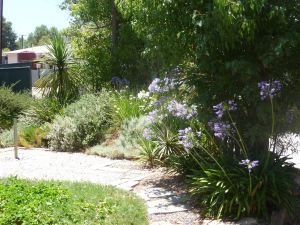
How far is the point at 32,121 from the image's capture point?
11570mm

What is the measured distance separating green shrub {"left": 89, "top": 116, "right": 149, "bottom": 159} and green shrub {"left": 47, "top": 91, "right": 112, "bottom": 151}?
424 millimetres

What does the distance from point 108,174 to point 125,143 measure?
1.52m

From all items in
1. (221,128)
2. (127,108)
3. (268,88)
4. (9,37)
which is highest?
(9,37)

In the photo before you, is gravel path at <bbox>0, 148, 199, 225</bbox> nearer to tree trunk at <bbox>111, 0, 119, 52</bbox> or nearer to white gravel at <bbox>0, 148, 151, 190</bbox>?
white gravel at <bbox>0, 148, 151, 190</bbox>

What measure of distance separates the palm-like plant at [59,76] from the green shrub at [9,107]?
0.66m

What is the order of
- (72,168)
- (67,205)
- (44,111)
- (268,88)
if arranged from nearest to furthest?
(268,88)
(67,205)
(72,168)
(44,111)

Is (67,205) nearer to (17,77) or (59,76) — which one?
(59,76)

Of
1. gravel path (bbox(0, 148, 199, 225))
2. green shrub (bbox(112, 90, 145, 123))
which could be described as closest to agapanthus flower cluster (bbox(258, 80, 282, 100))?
gravel path (bbox(0, 148, 199, 225))

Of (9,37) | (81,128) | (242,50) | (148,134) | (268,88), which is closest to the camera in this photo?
(268,88)

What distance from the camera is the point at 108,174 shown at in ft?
24.5

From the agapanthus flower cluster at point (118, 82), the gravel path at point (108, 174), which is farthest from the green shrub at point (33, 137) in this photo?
A: the agapanthus flower cluster at point (118, 82)

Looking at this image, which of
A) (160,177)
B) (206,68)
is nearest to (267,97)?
(206,68)

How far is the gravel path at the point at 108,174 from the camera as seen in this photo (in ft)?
18.6

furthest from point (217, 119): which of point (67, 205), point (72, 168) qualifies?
point (72, 168)
